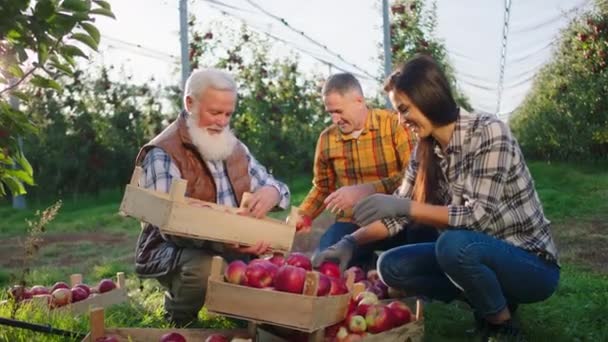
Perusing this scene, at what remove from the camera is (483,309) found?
292 centimetres

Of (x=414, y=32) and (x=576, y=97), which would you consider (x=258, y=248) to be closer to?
(x=414, y=32)

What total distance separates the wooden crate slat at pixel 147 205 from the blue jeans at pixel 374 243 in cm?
116

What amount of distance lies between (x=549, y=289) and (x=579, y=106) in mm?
8078

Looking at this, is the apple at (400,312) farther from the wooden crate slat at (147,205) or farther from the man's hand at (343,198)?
the wooden crate slat at (147,205)

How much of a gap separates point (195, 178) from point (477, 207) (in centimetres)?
120

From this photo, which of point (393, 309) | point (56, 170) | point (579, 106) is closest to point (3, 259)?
point (56, 170)

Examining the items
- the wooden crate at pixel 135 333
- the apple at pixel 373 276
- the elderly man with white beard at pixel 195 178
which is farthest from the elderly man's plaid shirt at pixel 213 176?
the wooden crate at pixel 135 333

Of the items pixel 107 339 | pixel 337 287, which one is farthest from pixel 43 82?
pixel 337 287

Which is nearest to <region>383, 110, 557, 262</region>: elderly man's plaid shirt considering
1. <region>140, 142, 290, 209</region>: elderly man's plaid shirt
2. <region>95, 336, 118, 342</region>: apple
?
<region>140, 142, 290, 209</region>: elderly man's plaid shirt

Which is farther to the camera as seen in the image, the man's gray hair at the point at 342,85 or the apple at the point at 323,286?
the man's gray hair at the point at 342,85

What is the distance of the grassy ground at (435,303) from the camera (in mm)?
3262

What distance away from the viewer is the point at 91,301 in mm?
3811

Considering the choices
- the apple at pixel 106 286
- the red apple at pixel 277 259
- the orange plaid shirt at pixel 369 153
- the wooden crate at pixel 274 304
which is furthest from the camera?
the apple at pixel 106 286

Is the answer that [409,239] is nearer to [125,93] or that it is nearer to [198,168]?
[198,168]
